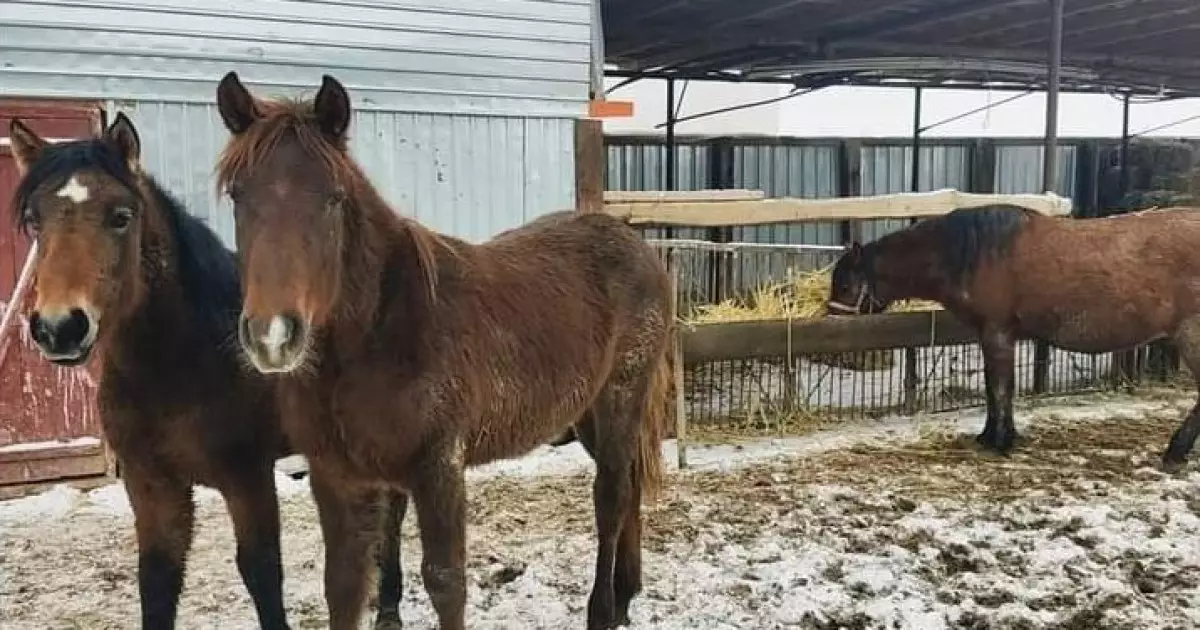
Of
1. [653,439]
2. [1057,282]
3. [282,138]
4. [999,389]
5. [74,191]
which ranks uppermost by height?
[282,138]

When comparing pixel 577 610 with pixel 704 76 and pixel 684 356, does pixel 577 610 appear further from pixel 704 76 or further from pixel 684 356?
pixel 704 76

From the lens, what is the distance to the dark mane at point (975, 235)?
21.6 feet

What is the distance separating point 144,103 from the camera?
543cm

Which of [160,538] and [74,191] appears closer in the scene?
[74,191]

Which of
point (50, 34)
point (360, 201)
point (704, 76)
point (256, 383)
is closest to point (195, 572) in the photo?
point (256, 383)

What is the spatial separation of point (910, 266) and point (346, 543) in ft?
17.0

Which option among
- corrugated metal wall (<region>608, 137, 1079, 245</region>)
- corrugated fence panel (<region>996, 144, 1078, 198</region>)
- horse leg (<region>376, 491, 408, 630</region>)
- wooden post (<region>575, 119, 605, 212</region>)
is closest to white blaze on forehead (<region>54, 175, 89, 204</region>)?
horse leg (<region>376, 491, 408, 630</region>)

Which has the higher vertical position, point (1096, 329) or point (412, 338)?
point (412, 338)

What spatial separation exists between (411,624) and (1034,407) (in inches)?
222

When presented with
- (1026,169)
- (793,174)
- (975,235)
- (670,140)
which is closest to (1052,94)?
(975,235)

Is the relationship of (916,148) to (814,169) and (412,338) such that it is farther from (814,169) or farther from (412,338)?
(412,338)

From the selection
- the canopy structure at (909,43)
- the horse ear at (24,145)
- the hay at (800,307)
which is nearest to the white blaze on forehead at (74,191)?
the horse ear at (24,145)

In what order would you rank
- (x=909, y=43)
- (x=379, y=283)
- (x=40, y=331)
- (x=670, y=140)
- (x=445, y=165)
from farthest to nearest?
(x=670, y=140), (x=909, y=43), (x=445, y=165), (x=379, y=283), (x=40, y=331)

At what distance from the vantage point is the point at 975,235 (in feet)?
21.8
